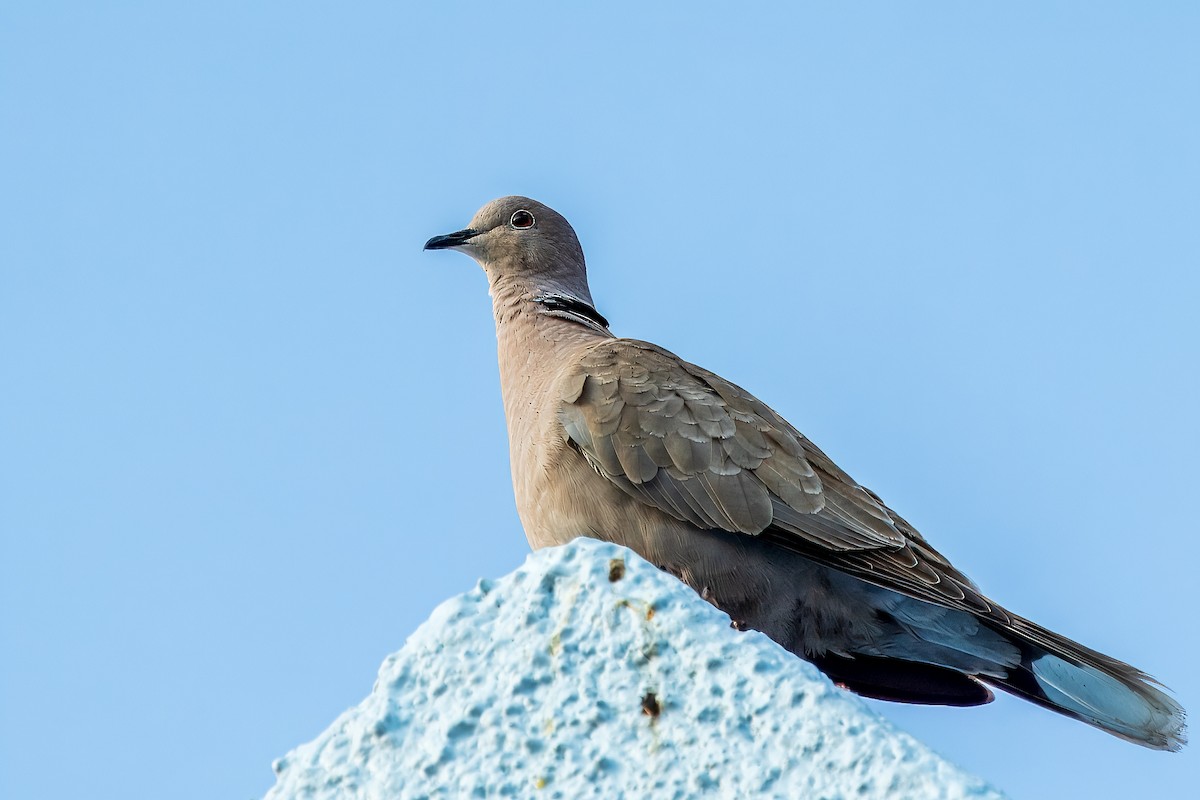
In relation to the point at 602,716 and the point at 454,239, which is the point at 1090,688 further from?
the point at 454,239

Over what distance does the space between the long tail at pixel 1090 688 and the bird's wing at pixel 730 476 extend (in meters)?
0.23

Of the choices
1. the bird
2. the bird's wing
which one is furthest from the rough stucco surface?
the bird's wing

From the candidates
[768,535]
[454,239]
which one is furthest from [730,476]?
[454,239]

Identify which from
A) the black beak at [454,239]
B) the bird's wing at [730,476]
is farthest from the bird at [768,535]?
the black beak at [454,239]

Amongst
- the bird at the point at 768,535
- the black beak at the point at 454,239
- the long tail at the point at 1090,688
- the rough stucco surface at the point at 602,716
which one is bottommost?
the rough stucco surface at the point at 602,716

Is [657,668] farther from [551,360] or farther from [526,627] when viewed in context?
[551,360]

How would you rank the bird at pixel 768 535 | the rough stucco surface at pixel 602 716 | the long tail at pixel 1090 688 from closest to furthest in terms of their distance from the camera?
the rough stucco surface at pixel 602 716 → the long tail at pixel 1090 688 → the bird at pixel 768 535

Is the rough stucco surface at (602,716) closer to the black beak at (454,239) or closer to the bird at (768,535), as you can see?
the bird at (768,535)

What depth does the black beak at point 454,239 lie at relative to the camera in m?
7.20

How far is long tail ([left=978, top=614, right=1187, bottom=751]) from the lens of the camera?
A: 457cm

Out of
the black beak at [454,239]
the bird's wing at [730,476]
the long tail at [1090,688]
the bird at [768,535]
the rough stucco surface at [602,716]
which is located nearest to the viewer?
the rough stucco surface at [602,716]

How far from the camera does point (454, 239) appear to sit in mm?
7211

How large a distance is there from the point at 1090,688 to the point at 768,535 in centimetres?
124

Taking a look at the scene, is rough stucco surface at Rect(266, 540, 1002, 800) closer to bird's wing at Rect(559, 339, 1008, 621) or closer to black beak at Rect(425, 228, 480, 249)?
bird's wing at Rect(559, 339, 1008, 621)
